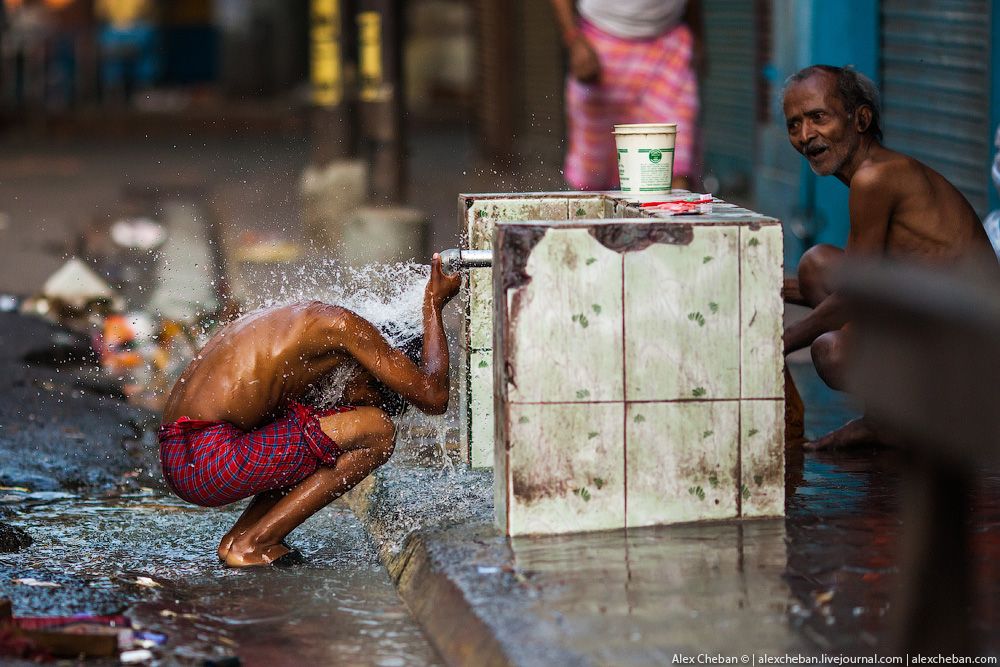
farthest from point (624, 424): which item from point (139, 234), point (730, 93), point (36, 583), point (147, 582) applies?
point (730, 93)

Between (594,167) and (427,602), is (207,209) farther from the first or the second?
(427,602)

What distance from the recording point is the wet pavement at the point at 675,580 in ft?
11.2

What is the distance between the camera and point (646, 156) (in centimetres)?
504

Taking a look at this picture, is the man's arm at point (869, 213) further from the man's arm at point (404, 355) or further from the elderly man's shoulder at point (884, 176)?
the man's arm at point (404, 355)

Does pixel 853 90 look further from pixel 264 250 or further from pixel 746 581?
pixel 264 250

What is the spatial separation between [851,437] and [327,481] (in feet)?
5.90

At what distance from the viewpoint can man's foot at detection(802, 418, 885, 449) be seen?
17.3 ft

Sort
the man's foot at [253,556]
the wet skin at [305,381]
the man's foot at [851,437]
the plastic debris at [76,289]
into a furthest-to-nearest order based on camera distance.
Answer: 1. the plastic debris at [76,289]
2. the man's foot at [851,437]
3. the man's foot at [253,556]
4. the wet skin at [305,381]

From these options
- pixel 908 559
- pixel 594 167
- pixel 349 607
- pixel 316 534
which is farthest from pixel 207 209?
pixel 908 559

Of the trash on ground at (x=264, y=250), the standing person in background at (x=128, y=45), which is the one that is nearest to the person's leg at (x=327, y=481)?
the trash on ground at (x=264, y=250)

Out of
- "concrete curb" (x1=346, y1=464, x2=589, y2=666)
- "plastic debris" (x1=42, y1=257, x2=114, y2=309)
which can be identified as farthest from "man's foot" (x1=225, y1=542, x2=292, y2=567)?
"plastic debris" (x1=42, y1=257, x2=114, y2=309)

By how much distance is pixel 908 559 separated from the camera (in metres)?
2.76

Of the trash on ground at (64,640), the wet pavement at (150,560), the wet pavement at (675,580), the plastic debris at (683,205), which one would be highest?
the plastic debris at (683,205)

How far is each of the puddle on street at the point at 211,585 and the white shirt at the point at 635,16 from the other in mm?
3364
